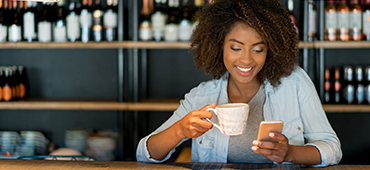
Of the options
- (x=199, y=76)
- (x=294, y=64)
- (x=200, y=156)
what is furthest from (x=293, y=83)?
(x=199, y=76)

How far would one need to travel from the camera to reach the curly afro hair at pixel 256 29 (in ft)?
3.32

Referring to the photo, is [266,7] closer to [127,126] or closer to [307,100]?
[307,100]

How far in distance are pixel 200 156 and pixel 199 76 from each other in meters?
1.16

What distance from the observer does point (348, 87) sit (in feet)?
6.40

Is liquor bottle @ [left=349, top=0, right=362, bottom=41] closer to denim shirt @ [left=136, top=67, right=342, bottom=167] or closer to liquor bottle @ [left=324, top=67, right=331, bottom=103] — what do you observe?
liquor bottle @ [left=324, top=67, right=331, bottom=103]

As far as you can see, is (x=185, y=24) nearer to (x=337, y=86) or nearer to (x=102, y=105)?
(x=102, y=105)

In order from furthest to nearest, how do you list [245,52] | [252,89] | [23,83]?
1. [23,83]
2. [252,89]
3. [245,52]

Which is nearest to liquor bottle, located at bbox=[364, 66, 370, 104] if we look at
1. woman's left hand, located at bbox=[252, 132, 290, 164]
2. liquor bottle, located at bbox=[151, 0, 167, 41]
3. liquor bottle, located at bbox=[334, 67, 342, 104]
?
liquor bottle, located at bbox=[334, 67, 342, 104]

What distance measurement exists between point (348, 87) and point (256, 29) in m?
1.20

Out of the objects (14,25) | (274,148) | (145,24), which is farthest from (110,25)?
(274,148)

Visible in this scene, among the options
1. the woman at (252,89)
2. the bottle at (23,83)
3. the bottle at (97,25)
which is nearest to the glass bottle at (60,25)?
the bottle at (97,25)

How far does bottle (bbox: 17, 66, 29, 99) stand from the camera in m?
2.18

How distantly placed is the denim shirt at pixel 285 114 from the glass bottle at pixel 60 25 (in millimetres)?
1163

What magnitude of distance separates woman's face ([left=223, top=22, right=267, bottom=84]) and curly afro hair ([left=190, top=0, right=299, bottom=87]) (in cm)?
2
